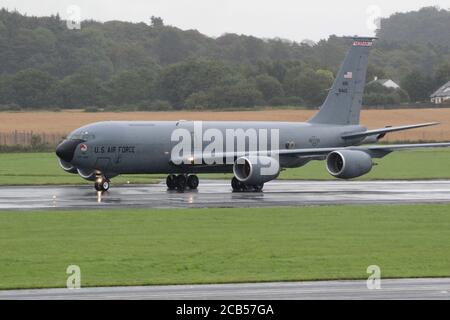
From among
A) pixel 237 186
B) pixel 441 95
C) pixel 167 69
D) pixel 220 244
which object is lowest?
pixel 237 186

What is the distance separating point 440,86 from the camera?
124062 millimetres

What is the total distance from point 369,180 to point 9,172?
22.5 m

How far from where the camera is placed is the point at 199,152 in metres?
53.3

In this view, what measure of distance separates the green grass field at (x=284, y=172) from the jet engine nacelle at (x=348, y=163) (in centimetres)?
1036

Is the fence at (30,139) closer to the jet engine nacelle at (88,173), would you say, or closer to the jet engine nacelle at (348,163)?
the jet engine nacelle at (88,173)

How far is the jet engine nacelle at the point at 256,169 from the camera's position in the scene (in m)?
50.2

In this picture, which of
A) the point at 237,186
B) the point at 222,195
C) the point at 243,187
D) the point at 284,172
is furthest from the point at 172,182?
the point at 284,172

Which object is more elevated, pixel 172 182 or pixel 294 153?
pixel 294 153

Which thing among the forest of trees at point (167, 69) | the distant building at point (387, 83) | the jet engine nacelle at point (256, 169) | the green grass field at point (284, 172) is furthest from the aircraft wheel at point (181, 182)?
the distant building at point (387, 83)

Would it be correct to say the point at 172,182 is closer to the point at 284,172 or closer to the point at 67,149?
the point at 67,149

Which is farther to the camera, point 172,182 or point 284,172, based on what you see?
point 284,172

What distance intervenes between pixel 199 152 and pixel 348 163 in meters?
7.34

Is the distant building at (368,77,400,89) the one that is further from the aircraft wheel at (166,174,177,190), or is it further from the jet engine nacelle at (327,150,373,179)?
the aircraft wheel at (166,174,177,190)

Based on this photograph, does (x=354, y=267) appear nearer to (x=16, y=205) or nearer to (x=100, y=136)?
(x=16, y=205)
